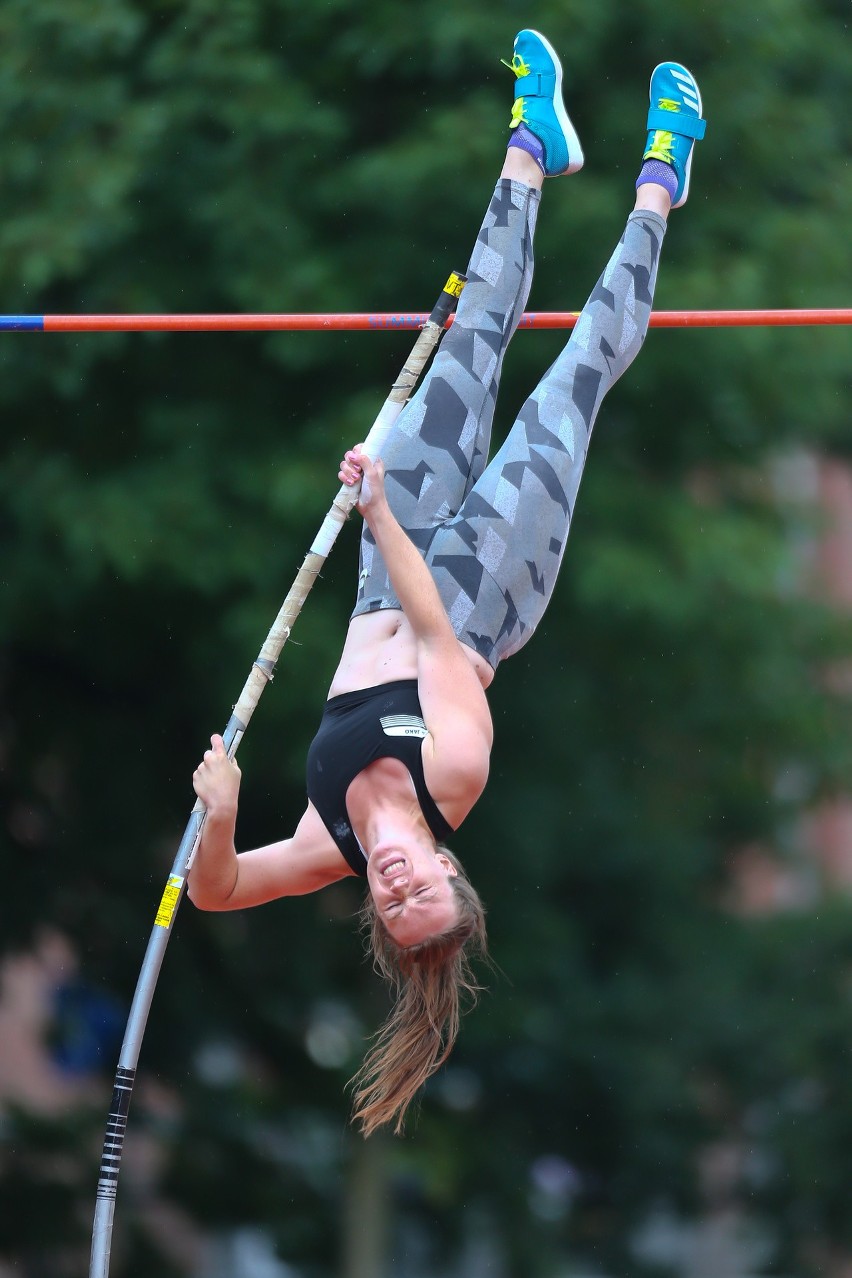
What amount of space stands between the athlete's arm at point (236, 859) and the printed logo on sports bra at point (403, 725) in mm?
336

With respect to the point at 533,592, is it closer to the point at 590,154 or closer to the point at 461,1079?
the point at 590,154

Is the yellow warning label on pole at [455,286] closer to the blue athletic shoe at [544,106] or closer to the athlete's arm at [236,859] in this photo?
the blue athletic shoe at [544,106]

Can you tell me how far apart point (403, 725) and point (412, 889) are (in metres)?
0.35

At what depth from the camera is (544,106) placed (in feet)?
15.0

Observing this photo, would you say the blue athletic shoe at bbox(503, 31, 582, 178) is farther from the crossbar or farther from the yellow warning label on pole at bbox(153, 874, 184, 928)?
the yellow warning label on pole at bbox(153, 874, 184, 928)

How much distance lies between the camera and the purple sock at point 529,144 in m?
4.51

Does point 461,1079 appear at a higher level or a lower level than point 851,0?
lower

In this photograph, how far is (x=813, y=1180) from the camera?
8898 millimetres

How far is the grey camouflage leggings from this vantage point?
4.23 meters

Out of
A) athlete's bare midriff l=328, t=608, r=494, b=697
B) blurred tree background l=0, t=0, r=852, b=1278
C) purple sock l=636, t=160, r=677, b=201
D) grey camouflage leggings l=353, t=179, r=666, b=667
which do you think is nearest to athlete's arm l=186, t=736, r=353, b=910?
athlete's bare midriff l=328, t=608, r=494, b=697

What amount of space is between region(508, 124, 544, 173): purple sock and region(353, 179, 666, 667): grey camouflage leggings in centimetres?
9

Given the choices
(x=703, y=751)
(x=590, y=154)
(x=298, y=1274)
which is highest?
(x=590, y=154)

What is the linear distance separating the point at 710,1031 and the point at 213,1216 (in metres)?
2.31

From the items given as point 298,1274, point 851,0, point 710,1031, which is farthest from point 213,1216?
point 851,0
